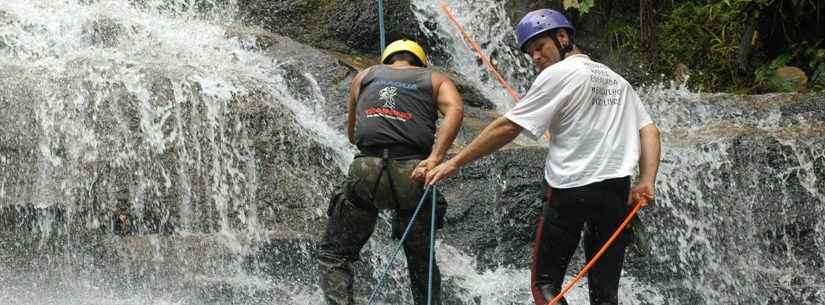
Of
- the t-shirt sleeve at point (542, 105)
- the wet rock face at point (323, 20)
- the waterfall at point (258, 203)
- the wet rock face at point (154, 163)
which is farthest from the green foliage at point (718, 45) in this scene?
the t-shirt sleeve at point (542, 105)

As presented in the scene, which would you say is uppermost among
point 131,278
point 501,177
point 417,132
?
point 417,132

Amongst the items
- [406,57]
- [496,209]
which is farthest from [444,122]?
[496,209]

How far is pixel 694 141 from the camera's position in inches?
329

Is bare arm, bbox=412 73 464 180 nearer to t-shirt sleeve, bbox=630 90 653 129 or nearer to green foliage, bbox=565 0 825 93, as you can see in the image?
t-shirt sleeve, bbox=630 90 653 129

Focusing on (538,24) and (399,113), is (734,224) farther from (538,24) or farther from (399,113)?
(538,24)

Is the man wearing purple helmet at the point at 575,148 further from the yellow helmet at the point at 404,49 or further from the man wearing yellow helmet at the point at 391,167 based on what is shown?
the yellow helmet at the point at 404,49

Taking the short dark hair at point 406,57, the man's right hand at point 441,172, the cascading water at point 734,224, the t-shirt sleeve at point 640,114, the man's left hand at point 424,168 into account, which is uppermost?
the short dark hair at point 406,57

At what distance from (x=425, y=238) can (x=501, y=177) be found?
7.88 ft

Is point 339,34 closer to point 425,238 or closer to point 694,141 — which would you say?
point 694,141

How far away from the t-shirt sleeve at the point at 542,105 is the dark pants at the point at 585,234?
0.34 metres

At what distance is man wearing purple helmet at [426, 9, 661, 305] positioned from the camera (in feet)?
13.6

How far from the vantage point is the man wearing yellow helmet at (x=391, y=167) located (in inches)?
199

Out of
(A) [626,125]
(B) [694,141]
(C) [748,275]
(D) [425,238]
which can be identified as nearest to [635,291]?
(C) [748,275]

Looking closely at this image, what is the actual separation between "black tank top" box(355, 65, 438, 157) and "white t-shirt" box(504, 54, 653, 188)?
1.02m
